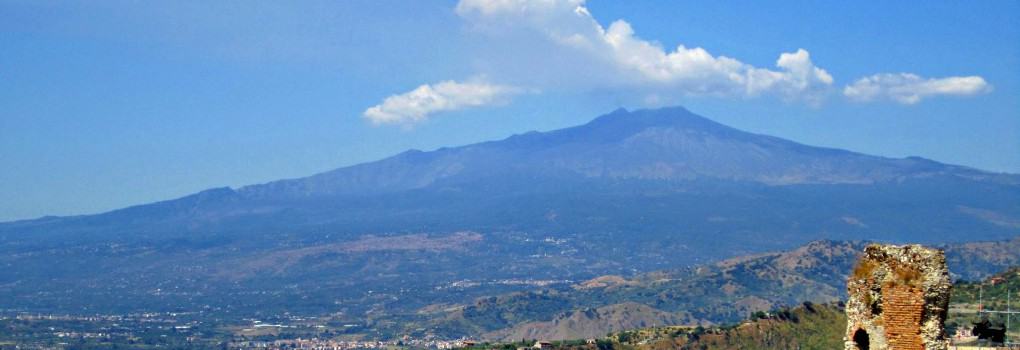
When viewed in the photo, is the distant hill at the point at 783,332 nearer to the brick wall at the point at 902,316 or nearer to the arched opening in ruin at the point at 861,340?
the arched opening in ruin at the point at 861,340

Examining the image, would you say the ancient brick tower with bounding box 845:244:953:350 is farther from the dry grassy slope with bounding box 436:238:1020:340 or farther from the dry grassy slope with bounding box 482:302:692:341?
the dry grassy slope with bounding box 482:302:692:341

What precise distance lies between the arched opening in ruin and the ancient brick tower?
0.02 meters

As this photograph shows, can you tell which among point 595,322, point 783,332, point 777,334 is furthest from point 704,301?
point 777,334

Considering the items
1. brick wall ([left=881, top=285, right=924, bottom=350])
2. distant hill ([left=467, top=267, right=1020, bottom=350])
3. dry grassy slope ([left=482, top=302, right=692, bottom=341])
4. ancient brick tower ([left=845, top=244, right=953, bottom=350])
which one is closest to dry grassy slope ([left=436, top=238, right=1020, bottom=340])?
dry grassy slope ([left=482, top=302, right=692, bottom=341])

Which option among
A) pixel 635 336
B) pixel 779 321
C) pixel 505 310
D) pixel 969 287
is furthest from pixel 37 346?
pixel 969 287

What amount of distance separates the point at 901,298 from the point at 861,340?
3.75 ft

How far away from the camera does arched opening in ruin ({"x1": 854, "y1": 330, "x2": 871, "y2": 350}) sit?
65.4 feet

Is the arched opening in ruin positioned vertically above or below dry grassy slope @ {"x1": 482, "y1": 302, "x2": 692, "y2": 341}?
above

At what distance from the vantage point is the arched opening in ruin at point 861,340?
19938 mm

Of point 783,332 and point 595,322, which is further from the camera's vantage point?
point 595,322

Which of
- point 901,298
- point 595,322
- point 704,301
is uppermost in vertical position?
point 901,298

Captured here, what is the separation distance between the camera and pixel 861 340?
20.1 metres

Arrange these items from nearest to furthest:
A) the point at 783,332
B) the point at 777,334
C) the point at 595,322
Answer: the point at 777,334
the point at 783,332
the point at 595,322

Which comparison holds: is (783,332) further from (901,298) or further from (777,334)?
(901,298)
